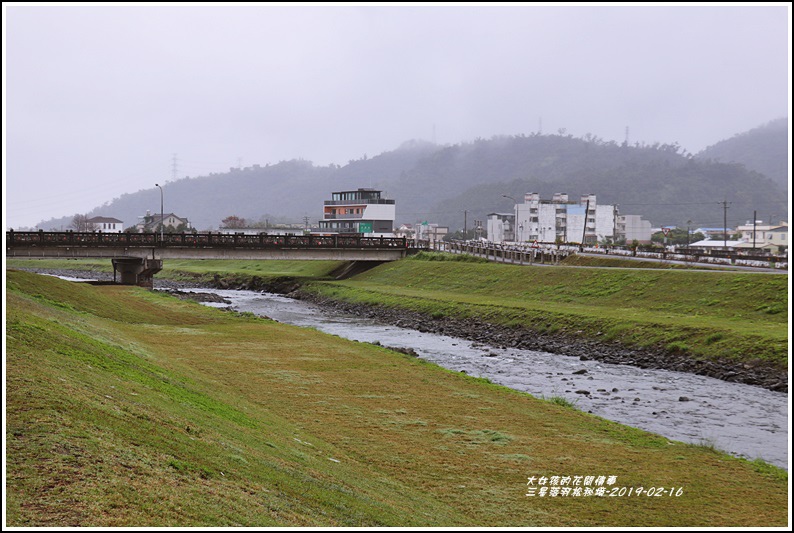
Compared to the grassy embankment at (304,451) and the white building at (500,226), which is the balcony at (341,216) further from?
the grassy embankment at (304,451)

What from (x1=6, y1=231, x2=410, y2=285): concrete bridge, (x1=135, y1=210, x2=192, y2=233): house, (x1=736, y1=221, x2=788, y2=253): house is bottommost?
(x1=6, y1=231, x2=410, y2=285): concrete bridge

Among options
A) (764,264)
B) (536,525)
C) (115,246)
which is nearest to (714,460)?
(536,525)

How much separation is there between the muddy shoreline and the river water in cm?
74

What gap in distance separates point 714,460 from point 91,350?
16.5m

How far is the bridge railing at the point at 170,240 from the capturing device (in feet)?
230

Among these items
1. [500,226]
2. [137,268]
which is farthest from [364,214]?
[500,226]

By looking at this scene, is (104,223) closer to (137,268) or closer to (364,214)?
(364,214)

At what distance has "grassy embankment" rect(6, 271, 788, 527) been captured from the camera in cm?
1030

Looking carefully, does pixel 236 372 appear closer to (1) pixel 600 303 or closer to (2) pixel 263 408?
(2) pixel 263 408

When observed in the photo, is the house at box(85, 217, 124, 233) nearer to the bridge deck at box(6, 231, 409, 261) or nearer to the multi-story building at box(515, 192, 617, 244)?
the multi-story building at box(515, 192, 617, 244)

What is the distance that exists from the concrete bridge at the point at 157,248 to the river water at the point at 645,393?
1439 inches

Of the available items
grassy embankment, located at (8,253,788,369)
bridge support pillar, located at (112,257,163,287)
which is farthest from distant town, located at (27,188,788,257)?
bridge support pillar, located at (112,257,163,287)

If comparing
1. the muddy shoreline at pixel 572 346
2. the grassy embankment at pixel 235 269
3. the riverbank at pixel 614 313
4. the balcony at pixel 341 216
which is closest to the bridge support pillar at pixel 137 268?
the riverbank at pixel 614 313

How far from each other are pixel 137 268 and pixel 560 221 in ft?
353
